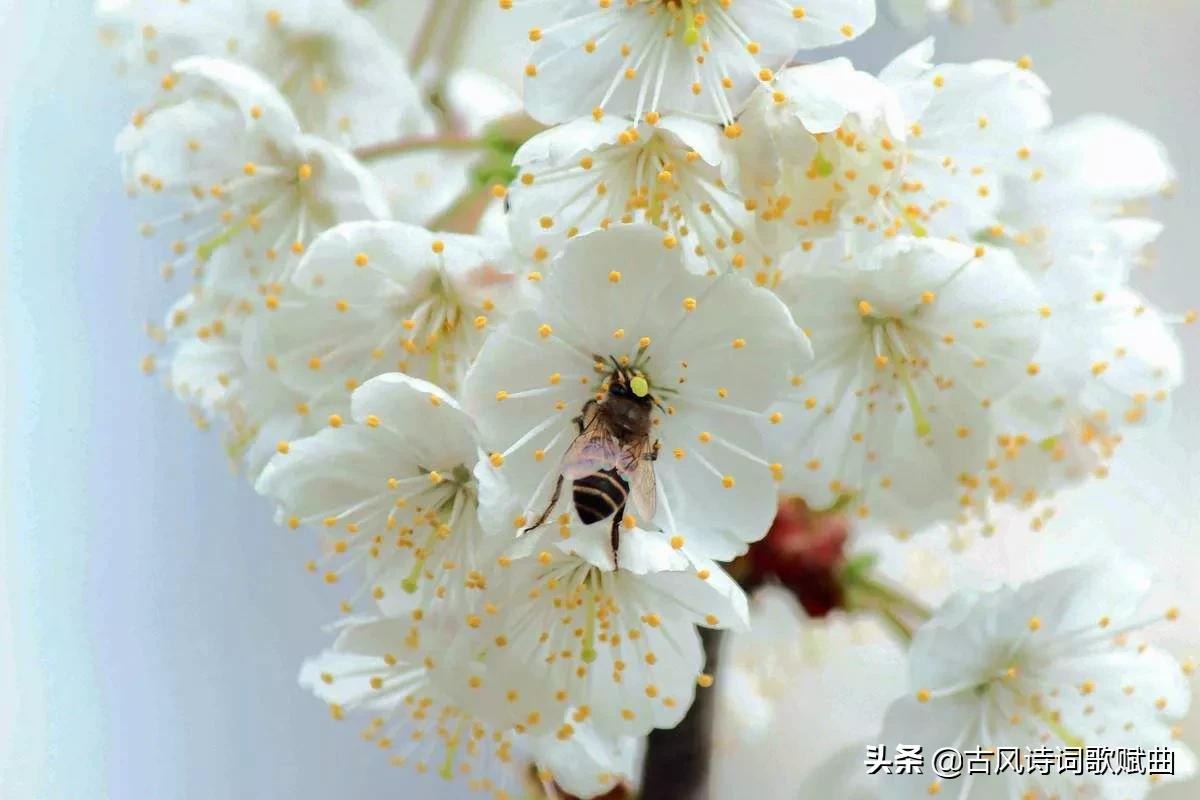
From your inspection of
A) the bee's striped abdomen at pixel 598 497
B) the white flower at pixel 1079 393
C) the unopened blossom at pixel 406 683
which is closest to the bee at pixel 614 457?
the bee's striped abdomen at pixel 598 497

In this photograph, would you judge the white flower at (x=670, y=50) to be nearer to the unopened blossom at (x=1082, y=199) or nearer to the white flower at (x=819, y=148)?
the white flower at (x=819, y=148)

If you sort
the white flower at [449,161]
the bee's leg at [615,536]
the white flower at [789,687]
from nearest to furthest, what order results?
the bee's leg at [615,536]
the white flower at [449,161]
the white flower at [789,687]

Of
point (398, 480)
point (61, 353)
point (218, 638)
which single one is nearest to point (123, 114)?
point (61, 353)

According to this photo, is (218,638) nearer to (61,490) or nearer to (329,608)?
(329,608)

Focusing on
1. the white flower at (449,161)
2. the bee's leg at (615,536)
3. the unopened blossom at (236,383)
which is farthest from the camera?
the white flower at (449,161)

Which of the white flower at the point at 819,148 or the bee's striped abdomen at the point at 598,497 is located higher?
the white flower at the point at 819,148

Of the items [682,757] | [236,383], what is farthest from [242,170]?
[682,757]

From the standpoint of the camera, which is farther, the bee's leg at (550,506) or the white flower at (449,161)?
the white flower at (449,161)

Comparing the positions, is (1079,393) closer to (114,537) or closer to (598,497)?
(598,497)
